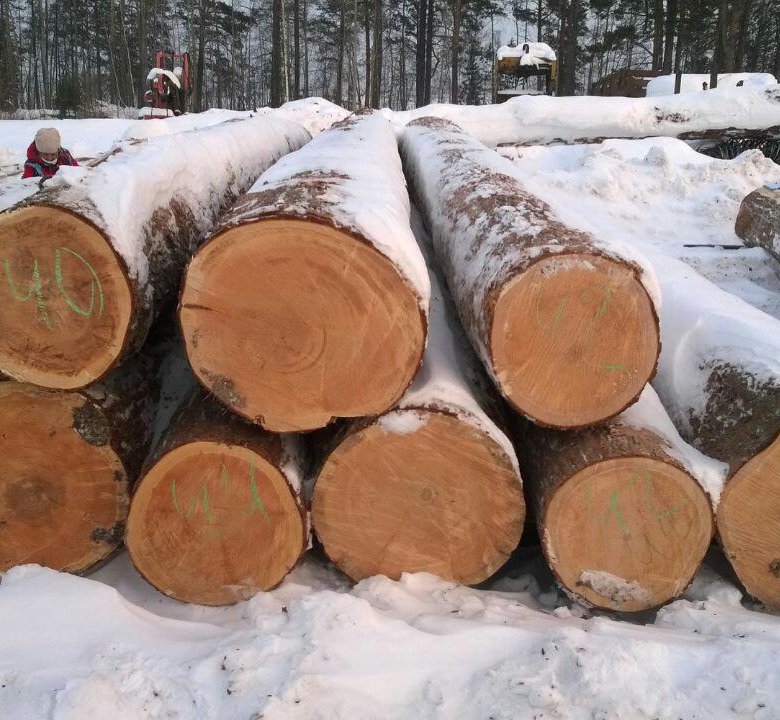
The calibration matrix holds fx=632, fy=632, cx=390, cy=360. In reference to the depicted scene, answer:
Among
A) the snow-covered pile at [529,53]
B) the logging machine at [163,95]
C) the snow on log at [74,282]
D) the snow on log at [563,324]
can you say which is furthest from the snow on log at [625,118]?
the snow on log at [563,324]

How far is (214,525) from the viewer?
2.23m

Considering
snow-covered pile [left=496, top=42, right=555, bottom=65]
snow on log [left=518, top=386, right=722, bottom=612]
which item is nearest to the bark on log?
snow on log [left=518, top=386, right=722, bottom=612]

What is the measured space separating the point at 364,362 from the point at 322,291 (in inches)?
10.5

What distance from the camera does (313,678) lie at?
1.79m

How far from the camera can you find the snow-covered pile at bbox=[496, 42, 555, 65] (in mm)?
18234

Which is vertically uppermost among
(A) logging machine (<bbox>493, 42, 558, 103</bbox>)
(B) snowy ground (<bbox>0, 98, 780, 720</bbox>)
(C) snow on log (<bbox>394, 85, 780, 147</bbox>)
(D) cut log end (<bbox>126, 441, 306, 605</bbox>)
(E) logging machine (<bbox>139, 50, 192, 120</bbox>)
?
(A) logging machine (<bbox>493, 42, 558, 103</bbox>)

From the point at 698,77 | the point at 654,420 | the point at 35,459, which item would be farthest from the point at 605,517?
the point at 698,77

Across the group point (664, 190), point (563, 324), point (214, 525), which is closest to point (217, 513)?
point (214, 525)

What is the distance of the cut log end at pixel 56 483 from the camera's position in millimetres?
2316

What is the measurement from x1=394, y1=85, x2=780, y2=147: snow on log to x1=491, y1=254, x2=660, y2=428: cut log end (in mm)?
9444

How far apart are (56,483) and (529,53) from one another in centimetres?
1927

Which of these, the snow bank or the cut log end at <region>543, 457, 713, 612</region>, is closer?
the snow bank

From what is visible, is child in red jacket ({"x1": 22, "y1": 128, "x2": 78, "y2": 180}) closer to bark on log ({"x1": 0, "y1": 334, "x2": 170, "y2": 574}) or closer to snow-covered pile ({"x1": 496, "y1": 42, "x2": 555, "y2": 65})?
bark on log ({"x1": 0, "y1": 334, "x2": 170, "y2": 574})

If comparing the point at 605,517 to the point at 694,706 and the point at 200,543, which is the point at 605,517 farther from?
the point at 200,543
